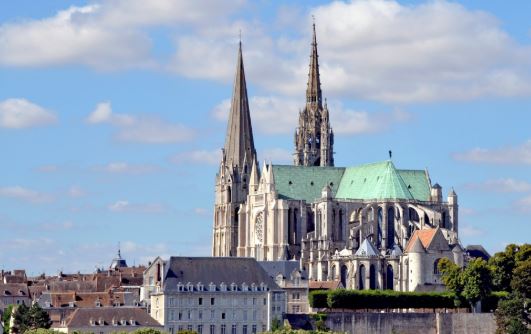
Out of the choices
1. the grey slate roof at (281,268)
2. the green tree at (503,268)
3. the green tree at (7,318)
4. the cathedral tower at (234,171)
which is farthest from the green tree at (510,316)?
the cathedral tower at (234,171)

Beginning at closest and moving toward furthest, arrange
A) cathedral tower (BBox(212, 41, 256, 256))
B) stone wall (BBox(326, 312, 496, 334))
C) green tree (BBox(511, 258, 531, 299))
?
1. stone wall (BBox(326, 312, 496, 334))
2. green tree (BBox(511, 258, 531, 299))
3. cathedral tower (BBox(212, 41, 256, 256))

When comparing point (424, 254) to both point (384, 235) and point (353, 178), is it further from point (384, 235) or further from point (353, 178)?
point (353, 178)

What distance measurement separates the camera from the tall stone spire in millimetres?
150500

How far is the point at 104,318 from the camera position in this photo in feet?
318

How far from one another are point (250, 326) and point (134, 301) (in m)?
14.2

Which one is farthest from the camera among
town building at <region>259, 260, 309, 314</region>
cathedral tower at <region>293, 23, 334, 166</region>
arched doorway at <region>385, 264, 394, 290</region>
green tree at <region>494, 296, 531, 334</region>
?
cathedral tower at <region>293, 23, 334, 166</region>

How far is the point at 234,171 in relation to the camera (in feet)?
491

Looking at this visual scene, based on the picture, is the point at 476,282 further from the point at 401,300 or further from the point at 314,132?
the point at 314,132

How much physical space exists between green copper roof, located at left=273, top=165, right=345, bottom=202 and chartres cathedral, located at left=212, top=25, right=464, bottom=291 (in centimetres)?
9

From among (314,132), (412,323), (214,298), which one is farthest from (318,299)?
(314,132)

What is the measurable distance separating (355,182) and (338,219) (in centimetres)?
569

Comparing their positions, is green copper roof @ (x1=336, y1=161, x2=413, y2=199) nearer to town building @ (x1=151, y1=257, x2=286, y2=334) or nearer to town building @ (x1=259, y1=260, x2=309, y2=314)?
town building @ (x1=259, y1=260, x2=309, y2=314)

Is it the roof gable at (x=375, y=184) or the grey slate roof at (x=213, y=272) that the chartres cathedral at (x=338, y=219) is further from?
the grey slate roof at (x=213, y=272)

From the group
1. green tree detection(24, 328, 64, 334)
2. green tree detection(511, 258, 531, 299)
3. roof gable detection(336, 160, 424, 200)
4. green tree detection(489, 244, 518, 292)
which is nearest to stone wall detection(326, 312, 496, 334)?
green tree detection(511, 258, 531, 299)
